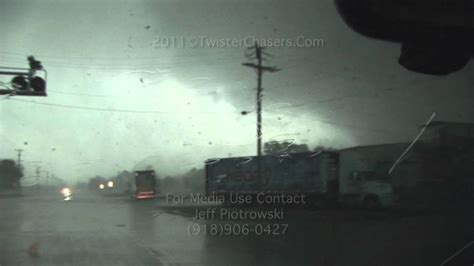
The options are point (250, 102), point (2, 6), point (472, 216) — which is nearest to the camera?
point (2, 6)

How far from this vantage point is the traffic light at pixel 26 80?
209 centimetres

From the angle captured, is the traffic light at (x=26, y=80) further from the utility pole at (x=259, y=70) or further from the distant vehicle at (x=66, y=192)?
the utility pole at (x=259, y=70)

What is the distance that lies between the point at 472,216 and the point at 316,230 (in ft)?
2.16

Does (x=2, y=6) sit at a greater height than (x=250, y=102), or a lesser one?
greater

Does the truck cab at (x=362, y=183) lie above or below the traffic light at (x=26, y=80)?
below

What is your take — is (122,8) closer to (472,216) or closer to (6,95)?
(6,95)

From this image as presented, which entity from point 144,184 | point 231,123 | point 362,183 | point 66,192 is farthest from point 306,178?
point 66,192

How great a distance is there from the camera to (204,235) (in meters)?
2.21

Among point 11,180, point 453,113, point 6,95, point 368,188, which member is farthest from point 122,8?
point 453,113

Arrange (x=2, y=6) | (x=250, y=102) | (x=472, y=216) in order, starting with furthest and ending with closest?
(x=472, y=216)
(x=250, y=102)
(x=2, y=6)

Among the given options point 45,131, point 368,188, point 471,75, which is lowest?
point 368,188

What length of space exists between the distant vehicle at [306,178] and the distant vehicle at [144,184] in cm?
22

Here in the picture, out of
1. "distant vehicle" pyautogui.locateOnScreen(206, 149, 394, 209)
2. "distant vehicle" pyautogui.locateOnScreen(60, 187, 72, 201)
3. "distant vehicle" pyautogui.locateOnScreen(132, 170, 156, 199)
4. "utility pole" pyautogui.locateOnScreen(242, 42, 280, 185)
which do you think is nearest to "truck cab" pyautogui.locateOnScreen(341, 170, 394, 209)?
"distant vehicle" pyautogui.locateOnScreen(206, 149, 394, 209)

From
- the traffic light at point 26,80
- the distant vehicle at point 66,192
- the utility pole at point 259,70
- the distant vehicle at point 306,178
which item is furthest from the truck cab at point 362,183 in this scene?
the traffic light at point 26,80
